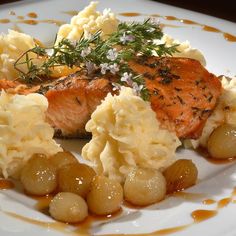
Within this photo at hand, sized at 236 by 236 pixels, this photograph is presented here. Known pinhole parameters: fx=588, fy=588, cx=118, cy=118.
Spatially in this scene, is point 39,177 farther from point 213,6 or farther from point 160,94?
point 213,6

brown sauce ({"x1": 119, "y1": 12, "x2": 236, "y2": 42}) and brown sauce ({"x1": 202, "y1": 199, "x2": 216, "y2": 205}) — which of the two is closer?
brown sauce ({"x1": 202, "y1": 199, "x2": 216, "y2": 205})

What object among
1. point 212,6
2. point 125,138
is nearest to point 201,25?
point 212,6

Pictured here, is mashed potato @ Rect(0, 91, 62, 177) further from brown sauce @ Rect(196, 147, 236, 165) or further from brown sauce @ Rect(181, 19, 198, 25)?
brown sauce @ Rect(181, 19, 198, 25)

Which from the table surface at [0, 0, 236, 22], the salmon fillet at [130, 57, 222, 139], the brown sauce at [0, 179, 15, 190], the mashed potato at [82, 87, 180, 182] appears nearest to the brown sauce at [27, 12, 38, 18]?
the table surface at [0, 0, 236, 22]

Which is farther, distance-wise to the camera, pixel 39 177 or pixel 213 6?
pixel 213 6

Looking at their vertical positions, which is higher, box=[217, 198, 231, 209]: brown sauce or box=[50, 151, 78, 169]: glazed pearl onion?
box=[50, 151, 78, 169]: glazed pearl onion

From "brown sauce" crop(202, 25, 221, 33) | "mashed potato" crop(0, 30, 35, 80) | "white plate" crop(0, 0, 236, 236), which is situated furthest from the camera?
"brown sauce" crop(202, 25, 221, 33)
